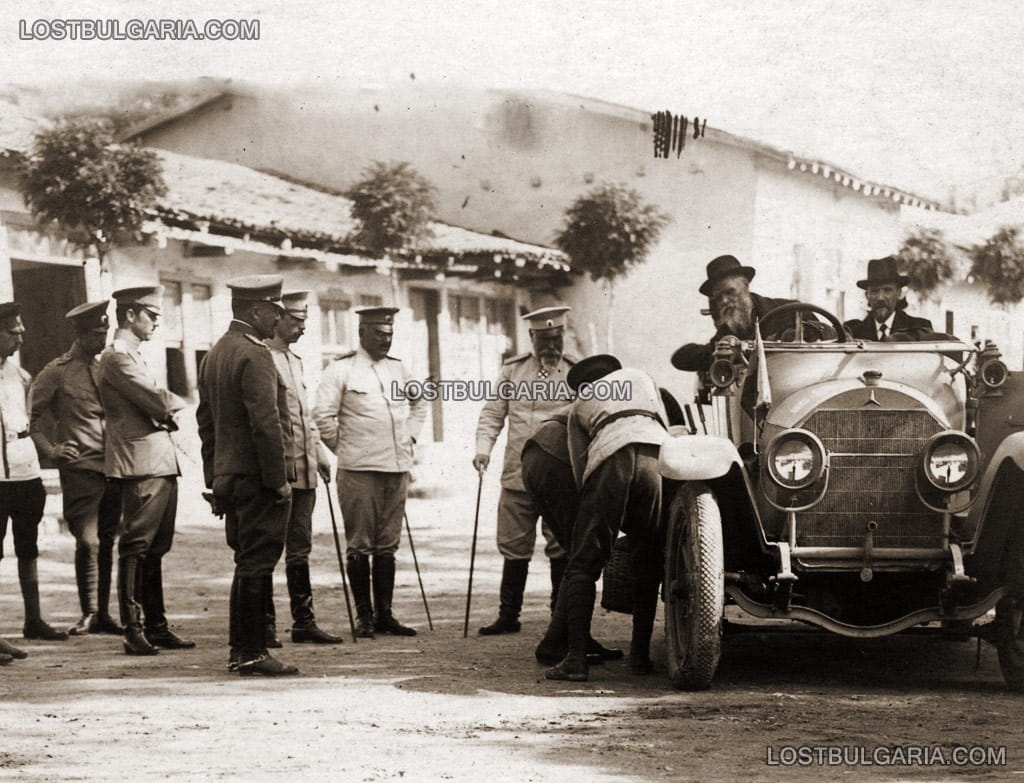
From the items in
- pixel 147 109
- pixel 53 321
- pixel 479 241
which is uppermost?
pixel 147 109

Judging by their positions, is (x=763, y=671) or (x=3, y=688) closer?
(x=3, y=688)

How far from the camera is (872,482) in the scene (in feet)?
22.9

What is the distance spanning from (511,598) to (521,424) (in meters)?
1.12

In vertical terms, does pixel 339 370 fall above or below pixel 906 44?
below

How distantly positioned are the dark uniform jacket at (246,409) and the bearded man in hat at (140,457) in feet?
4.30

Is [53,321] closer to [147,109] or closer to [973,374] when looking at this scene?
[147,109]

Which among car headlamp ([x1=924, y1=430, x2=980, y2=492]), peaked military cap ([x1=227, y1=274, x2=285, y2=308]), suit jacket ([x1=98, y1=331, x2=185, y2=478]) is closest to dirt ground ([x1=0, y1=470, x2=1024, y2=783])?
car headlamp ([x1=924, y1=430, x2=980, y2=492])

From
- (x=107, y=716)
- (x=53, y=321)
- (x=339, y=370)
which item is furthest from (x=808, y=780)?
(x=53, y=321)

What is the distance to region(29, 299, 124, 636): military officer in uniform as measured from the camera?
9.36m

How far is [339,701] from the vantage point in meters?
6.46

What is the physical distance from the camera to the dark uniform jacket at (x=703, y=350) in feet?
27.7

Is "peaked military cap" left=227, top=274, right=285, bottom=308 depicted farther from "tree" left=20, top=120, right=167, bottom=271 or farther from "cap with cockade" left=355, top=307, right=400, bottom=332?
"tree" left=20, top=120, right=167, bottom=271

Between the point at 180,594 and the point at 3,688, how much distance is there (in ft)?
15.4

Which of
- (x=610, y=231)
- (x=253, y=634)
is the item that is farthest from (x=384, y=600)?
(x=610, y=231)
